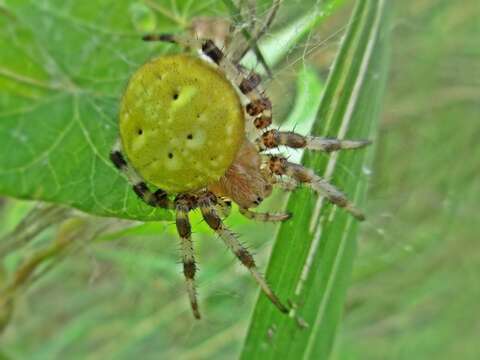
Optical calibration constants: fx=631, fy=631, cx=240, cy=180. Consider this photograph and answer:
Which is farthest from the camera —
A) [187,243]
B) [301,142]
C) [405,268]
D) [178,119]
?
[405,268]

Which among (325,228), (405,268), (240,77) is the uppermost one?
(405,268)

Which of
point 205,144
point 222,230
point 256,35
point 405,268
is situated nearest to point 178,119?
point 205,144

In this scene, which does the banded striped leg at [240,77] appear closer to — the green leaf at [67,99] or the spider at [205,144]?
the spider at [205,144]

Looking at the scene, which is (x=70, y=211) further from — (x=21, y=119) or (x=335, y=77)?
(x=335, y=77)

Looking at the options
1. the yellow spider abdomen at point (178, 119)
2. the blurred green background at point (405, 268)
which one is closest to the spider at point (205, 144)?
the yellow spider abdomen at point (178, 119)

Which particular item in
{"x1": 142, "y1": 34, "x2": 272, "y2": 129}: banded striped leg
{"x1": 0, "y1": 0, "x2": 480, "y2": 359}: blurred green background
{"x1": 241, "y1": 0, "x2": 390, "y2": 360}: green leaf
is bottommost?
{"x1": 241, "y1": 0, "x2": 390, "y2": 360}: green leaf

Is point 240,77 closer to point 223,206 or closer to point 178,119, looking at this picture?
point 178,119

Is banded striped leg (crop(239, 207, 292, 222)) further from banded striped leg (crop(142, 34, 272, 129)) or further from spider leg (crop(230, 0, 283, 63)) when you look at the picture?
spider leg (crop(230, 0, 283, 63))

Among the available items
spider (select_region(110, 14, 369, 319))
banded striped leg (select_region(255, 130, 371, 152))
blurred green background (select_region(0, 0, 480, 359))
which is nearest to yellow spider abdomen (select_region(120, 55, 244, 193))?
spider (select_region(110, 14, 369, 319))
